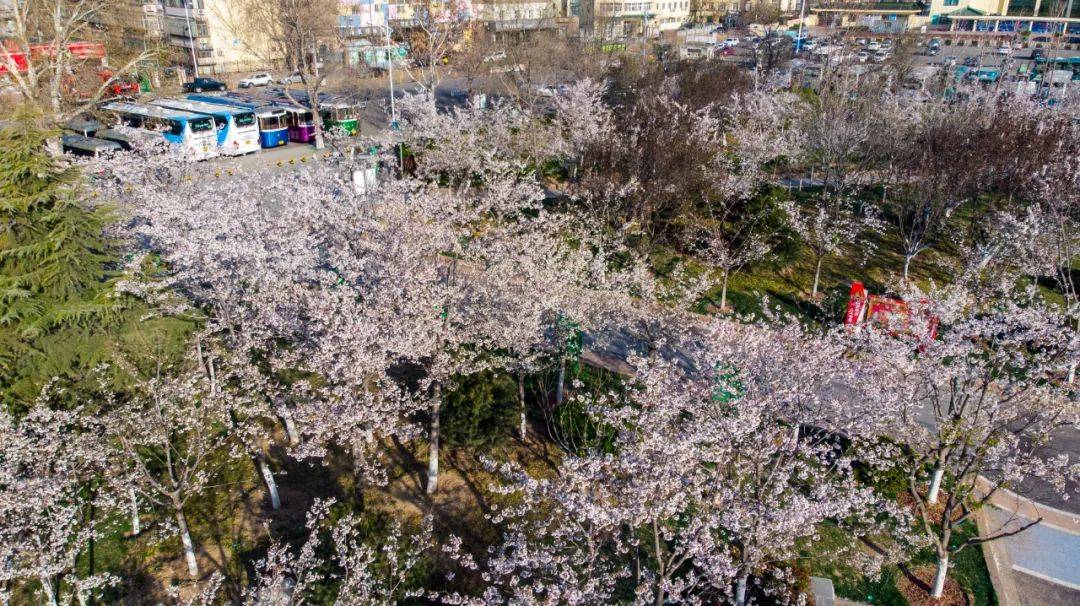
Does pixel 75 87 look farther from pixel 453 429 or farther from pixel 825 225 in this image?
pixel 825 225

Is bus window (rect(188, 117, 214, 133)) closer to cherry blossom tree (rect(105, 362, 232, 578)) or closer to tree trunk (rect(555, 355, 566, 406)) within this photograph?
cherry blossom tree (rect(105, 362, 232, 578))

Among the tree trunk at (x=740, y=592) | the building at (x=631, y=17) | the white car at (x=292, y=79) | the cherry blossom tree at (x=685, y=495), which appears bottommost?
the tree trunk at (x=740, y=592)

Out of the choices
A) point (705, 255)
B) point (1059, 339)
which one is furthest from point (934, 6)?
point (1059, 339)

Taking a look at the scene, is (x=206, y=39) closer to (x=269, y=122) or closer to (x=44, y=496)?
(x=269, y=122)

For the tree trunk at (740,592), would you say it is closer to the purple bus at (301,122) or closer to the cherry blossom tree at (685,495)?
the cherry blossom tree at (685,495)

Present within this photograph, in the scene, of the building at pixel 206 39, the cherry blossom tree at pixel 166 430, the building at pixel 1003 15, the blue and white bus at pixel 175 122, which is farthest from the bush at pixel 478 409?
the building at pixel 1003 15

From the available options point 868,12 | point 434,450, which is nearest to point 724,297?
point 434,450

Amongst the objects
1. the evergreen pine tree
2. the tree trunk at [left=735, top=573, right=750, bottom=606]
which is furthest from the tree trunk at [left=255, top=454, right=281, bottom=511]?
the tree trunk at [left=735, top=573, right=750, bottom=606]
